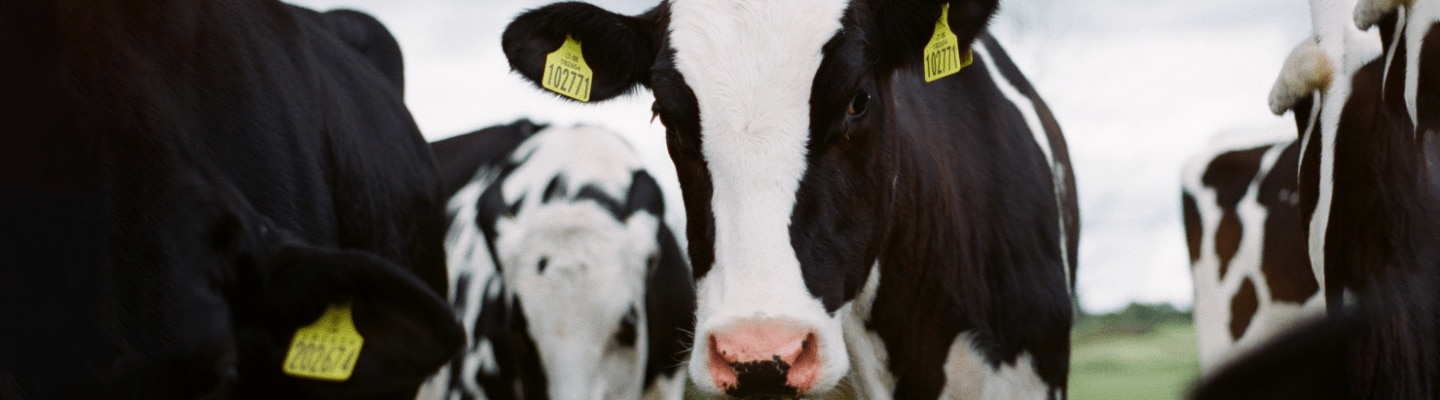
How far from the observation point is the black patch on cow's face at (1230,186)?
24.6ft

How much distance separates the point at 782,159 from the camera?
3.18 metres

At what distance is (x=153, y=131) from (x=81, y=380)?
0.60m

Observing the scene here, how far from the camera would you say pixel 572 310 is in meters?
6.39

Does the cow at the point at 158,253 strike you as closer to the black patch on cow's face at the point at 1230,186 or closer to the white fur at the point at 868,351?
the white fur at the point at 868,351

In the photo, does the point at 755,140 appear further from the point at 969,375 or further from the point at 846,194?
the point at 969,375

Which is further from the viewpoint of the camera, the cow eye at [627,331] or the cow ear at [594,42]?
the cow eye at [627,331]

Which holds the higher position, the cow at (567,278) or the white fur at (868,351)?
the white fur at (868,351)

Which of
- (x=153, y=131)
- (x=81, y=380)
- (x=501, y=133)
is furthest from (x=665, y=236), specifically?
(x=81, y=380)

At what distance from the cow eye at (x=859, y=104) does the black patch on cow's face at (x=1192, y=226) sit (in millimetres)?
4942

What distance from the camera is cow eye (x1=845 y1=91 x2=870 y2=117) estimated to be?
3.36m

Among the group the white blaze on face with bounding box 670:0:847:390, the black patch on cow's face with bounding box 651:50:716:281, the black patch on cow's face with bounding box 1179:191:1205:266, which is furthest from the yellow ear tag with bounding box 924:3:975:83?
the black patch on cow's face with bounding box 1179:191:1205:266

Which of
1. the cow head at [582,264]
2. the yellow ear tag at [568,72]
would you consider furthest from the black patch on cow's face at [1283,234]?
the yellow ear tag at [568,72]

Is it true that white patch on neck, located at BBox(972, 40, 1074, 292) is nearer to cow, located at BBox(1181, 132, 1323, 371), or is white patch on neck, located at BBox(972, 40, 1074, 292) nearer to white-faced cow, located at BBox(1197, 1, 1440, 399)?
white-faced cow, located at BBox(1197, 1, 1440, 399)

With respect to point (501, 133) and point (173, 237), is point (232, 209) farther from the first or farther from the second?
point (501, 133)
